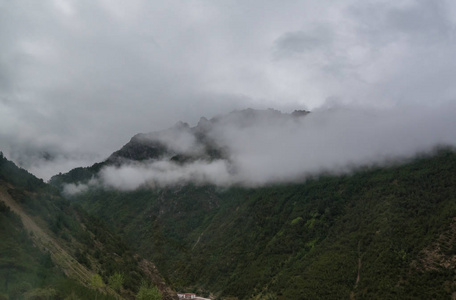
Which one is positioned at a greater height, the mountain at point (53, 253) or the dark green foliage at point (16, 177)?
the dark green foliage at point (16, 177)

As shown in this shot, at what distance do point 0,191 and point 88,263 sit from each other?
1382 inches

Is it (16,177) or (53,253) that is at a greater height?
(16,177)

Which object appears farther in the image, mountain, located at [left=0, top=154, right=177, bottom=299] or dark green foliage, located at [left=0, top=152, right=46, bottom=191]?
dark green foliage, located at [left=0, top=152, right=46, bottom=191]

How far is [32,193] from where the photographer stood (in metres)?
123

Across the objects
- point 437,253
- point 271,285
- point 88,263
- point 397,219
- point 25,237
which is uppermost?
point 25,237

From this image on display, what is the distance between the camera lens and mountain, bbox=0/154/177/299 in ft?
251

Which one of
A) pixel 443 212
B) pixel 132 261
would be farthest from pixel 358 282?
pixel 132 261

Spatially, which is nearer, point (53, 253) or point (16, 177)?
point (53, 253)

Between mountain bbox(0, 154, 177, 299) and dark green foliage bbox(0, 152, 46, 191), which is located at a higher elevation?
dark green foliage bbox(0, 152, 46, 191)

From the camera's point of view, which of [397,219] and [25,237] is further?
[397,219]

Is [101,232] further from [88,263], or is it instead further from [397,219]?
[397,219]

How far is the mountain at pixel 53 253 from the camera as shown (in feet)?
251

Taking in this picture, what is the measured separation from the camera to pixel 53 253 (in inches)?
3893

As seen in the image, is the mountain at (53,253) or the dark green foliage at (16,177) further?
the dark green foliage at (16,177)
